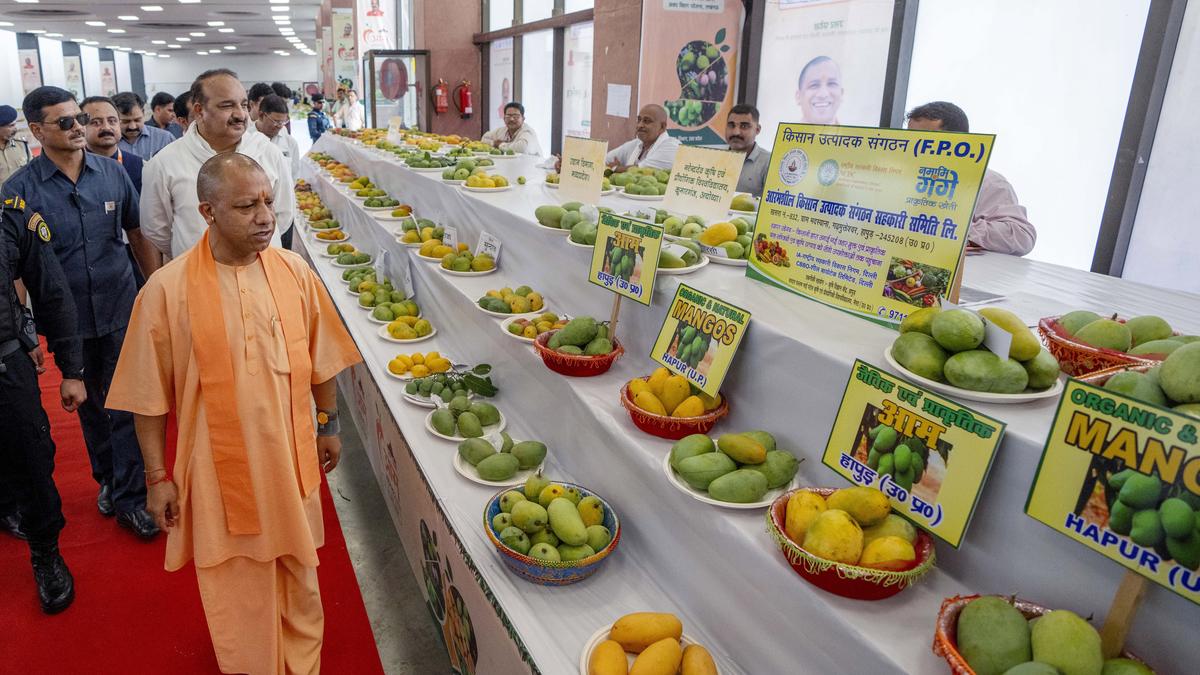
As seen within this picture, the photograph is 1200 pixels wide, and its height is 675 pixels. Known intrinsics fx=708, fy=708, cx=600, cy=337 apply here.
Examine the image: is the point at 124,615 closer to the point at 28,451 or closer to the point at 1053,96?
the point at 28,451

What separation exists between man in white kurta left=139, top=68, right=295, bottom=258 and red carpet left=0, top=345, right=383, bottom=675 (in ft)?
4.31

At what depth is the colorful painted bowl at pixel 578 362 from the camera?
2.10 metres

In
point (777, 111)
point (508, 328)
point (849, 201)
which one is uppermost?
point (777, 111)

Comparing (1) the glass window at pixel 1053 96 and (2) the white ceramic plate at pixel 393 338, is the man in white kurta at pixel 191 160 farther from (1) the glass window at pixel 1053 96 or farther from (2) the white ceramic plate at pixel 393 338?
(1) the glass window at pixel 1053 96

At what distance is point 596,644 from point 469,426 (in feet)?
3.48

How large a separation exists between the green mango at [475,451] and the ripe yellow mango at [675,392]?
69 cm

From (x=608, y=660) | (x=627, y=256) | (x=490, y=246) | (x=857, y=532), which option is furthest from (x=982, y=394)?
(x=490, y=246)

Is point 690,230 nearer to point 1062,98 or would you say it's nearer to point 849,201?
point 849,201

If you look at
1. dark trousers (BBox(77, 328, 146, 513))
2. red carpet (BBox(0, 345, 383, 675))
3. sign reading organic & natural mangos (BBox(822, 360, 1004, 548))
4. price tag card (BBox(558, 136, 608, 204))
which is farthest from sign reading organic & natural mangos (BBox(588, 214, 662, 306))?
dark trousers (BBox(77, 328, 146, 513))

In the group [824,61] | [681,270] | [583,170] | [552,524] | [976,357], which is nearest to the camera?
[976,357]

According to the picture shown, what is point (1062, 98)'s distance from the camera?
3857 millimetres

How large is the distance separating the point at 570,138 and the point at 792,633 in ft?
8.55

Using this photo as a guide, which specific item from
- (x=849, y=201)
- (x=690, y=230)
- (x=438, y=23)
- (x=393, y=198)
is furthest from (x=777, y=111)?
(x=438, y=23)

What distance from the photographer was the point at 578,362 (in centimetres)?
210
